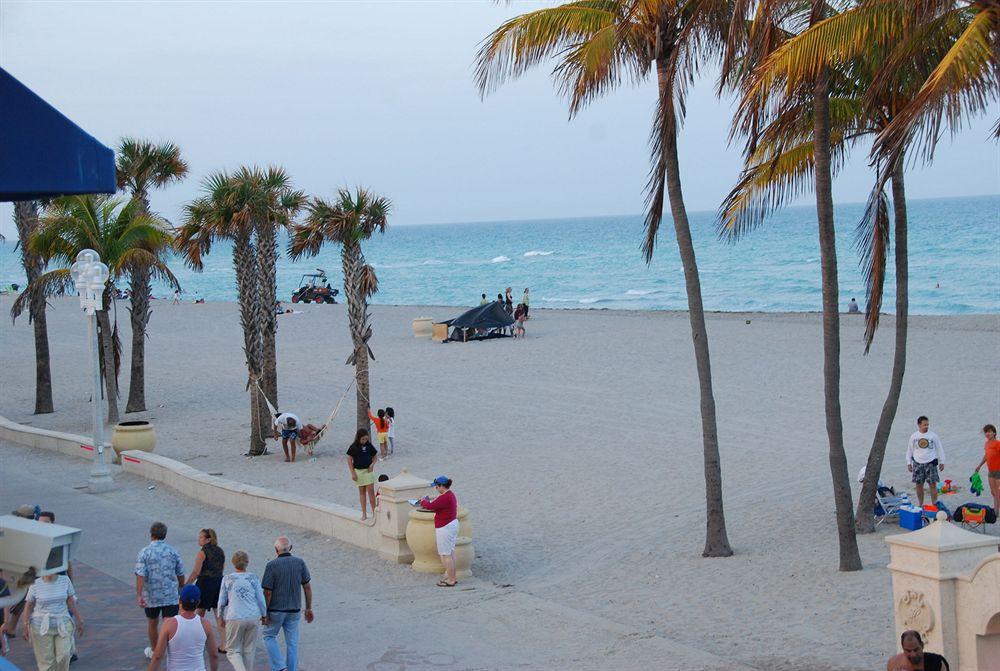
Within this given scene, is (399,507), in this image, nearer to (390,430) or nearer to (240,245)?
(390,430)

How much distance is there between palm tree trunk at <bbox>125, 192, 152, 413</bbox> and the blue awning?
68.2 ft

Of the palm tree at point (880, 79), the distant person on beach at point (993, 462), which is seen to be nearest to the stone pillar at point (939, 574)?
the palm tree at point (880, 79)

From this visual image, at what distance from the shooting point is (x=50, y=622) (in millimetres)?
7512

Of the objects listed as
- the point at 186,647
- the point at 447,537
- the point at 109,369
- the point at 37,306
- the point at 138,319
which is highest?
the point at 37,306

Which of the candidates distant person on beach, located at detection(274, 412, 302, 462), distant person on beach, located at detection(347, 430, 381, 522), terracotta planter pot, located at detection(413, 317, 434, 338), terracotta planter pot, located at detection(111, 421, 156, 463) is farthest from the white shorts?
terracotta planter pot, located at detection(413, 317, 434, 338)

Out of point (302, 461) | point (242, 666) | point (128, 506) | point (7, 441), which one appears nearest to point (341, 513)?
point (128, 506)

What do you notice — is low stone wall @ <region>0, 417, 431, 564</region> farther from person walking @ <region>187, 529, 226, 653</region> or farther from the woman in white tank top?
the woman in white tank top

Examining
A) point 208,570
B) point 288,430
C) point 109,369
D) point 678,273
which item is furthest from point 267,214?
point 678,273

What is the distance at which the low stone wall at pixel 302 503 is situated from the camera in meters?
12.0

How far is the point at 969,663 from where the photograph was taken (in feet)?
23.5

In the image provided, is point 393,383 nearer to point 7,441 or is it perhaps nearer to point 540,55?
point 7,441

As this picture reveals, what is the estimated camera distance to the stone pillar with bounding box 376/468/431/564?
12.0m

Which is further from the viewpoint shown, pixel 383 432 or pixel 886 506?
pixel 383 432

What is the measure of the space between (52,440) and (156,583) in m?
13.8
